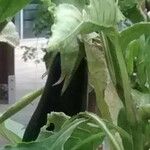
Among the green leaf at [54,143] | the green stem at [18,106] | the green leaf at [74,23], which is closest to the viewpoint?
the green leaf at [74,23]

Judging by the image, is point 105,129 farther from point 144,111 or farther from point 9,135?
point 9,135

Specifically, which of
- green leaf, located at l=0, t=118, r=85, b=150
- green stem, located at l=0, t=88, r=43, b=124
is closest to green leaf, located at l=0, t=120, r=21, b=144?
green stem, located at l=0, t=88, r=43, b=124

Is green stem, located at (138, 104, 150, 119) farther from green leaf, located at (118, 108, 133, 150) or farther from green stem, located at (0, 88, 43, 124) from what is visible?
green stem, located at (0, 88, 43, 124)

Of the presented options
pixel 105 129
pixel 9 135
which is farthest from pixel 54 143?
pixel 9 135

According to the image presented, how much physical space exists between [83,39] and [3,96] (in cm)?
217

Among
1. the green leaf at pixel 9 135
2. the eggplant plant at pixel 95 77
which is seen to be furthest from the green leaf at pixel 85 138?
the green leaf at pixel 9 135

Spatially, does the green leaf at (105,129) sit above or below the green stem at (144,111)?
below

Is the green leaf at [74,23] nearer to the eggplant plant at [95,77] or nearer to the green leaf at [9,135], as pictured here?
the eggplant plant at [95,77]

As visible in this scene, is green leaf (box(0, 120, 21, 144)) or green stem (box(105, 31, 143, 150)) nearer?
green stem (box(105, 31, 143, 150))

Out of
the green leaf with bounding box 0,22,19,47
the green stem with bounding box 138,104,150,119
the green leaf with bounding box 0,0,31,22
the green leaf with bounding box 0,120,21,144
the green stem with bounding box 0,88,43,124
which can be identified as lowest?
the green leaf with bounding box 0,120,21,144

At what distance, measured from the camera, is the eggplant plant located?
0.31 m

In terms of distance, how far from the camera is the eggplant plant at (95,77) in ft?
1.01

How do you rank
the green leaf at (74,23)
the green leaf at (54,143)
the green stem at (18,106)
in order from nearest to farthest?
the green leaf at (74,23)
the green leaf at (54,143)
the green stem at (18,106)

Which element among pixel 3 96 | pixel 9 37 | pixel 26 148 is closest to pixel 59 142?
pixel 26 148
